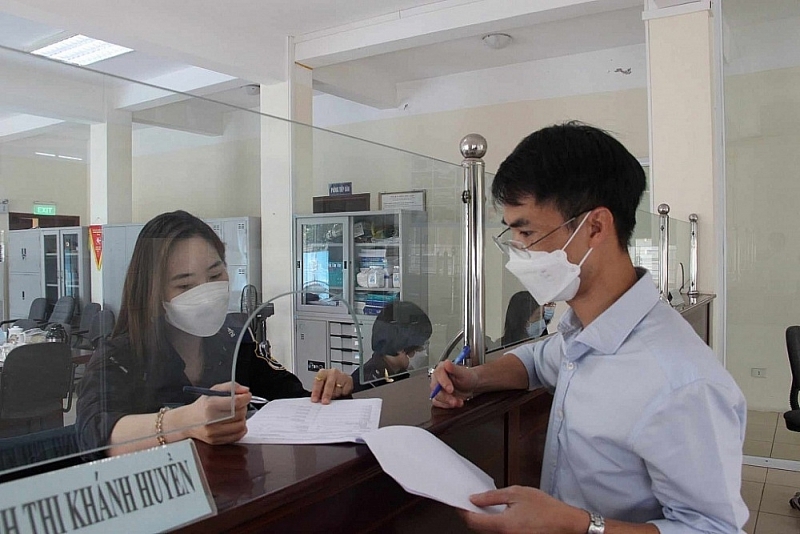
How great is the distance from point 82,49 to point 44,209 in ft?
17.0

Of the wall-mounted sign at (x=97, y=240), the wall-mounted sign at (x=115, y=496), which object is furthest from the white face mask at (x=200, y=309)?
the wall-mounted sign at (x=115, y=496)

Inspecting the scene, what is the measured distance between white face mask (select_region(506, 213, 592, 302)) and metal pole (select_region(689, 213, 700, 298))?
117 inches

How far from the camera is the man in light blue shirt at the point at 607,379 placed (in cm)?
88

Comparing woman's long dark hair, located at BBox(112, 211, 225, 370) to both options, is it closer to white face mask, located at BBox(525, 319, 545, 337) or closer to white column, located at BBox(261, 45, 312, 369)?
white column, located at BBox(261, 45, 312, 369)

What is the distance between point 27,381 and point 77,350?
0.12 metres

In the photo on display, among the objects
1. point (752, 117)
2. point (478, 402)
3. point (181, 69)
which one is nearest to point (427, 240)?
point (478, 402)

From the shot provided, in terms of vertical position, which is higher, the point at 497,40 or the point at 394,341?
the point at 497,40

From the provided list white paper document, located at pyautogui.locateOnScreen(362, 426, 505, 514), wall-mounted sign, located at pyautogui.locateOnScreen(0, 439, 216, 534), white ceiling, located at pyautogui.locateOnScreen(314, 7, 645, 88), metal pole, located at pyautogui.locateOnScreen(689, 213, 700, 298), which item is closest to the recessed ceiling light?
white ceiling, located at pyautogui.locateOnScreen(314, 7, 645, 88)

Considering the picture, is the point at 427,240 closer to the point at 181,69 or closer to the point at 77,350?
the point at 77,350

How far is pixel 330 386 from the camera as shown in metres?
1.22

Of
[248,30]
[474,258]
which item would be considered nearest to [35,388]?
[474,258]

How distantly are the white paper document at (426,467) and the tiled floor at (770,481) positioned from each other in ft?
6.99

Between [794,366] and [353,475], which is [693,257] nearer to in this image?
[794,366]

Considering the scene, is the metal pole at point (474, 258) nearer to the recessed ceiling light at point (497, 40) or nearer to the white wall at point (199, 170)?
the white wall at point (199, 170)
